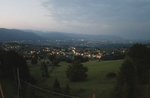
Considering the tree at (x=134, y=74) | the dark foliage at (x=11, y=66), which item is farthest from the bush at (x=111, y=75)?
the dark foliage at (x=11, y=66)

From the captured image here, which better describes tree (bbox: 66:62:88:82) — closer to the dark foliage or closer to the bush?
the bush

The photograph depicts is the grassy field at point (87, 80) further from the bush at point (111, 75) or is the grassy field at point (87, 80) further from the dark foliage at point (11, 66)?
the dark foliage at point (11, 66)

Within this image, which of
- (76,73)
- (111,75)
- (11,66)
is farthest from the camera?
(76,73)

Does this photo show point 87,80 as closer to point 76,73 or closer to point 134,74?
point 76,73

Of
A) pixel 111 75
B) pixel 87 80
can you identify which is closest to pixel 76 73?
pixel 87 80

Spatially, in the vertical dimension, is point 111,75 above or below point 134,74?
below

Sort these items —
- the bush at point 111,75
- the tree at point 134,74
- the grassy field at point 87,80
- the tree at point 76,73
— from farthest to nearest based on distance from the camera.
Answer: the tree at point 76,73 < the bush at point 111,75 < the grassy field at point 87,80 < the tree at point 134,74

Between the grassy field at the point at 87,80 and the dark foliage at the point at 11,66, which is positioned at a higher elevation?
the dark foliage at the point at 11,66

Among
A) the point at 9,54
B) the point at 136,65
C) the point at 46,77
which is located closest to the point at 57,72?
the point at 46,77

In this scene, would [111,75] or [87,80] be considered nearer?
[111,75]

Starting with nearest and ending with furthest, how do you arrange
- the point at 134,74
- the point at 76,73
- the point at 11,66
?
the point at 134,74, the point at 11,66, the point at 76,73

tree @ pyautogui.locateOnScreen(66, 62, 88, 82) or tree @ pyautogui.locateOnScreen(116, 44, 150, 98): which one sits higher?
tree @ pyautogui.locateOnScreen(116, 44, 150, 98)

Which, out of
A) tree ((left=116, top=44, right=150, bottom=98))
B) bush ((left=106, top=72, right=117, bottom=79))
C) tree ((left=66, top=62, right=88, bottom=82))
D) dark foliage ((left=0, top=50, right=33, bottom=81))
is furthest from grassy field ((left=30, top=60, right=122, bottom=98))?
tree ((left=116, top=44, right=150, bottom=98))
